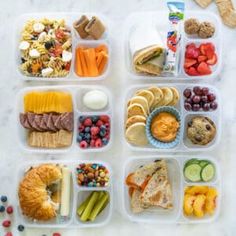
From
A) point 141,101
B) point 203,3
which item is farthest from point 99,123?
point 203,3

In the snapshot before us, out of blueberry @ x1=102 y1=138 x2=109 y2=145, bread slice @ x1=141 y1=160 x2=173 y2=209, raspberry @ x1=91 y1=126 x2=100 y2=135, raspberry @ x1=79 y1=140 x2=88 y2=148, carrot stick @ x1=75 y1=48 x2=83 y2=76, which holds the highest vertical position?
carrot stick @ x1=75 y1=48 x2=83 y2=76

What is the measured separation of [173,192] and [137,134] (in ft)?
0.66

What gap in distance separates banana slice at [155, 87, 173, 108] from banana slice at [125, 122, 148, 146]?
0.26 feet

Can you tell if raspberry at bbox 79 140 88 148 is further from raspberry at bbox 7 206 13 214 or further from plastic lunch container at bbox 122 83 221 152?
raspberry at bbox 7 206 13 214

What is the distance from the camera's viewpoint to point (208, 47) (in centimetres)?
167

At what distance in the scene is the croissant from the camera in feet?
5.35

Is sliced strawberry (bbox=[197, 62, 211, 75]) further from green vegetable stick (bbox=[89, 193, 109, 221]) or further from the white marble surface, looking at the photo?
green vegetable stick (bbox=[89, 193, 109, 221])

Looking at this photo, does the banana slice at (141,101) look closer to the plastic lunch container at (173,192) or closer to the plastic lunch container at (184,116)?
the plastic lunch container at (184,116)

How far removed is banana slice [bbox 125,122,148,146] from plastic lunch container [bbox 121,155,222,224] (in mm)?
49

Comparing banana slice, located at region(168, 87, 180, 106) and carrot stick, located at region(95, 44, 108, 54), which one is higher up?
carrot stick, located at region(95, 44, 108, 54)

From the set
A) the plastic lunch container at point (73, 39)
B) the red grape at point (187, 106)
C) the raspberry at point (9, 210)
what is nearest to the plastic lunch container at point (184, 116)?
the red grape at point (187, 106)

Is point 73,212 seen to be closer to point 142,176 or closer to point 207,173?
point 142,176

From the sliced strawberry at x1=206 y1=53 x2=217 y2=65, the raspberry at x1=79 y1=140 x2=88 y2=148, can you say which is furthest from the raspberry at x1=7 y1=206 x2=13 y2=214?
the sliced strawberry at x1=206 y1=53 x2=217 y2=65

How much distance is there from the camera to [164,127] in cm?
162
